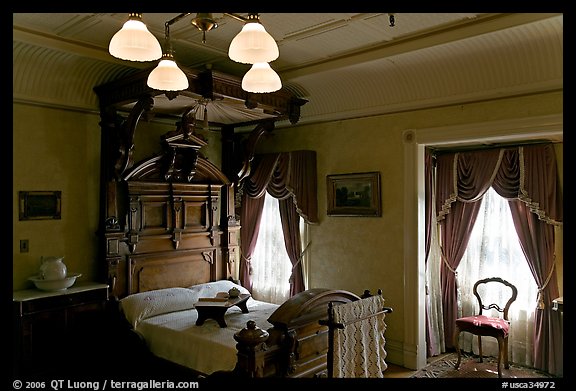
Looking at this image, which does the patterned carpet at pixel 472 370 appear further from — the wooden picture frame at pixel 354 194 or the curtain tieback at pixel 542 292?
the wooden picture frame at pixel 354 194

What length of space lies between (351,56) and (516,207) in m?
2.43

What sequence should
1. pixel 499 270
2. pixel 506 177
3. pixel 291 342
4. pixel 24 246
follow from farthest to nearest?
1. pixel 499 270
2. pixel 506 177
3. pixel 24 246
4. pixel 291 342

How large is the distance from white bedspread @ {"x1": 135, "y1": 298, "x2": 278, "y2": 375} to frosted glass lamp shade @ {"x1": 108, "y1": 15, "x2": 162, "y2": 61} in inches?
83.8

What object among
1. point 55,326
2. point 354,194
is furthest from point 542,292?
point 55,326

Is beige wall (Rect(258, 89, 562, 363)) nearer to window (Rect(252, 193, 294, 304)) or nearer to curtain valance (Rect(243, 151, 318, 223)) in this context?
curtain valance (Rect(243, 151, 318, 223))

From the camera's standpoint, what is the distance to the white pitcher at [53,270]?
3.75m

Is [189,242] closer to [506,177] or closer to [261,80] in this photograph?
[261,80]

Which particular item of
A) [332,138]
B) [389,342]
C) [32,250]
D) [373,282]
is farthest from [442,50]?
[32,250]

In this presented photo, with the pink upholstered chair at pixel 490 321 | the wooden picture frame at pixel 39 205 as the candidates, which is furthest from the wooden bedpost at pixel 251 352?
the pink upholstered chair at pixel 490 321

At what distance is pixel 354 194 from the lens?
4781mm

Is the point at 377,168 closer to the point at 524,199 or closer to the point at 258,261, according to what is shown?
the point at 524,199

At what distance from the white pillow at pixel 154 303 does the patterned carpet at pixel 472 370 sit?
7.58ft

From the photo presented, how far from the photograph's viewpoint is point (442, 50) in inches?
146

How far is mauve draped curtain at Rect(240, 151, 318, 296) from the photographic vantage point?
512 cm
